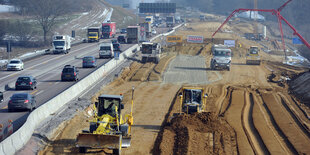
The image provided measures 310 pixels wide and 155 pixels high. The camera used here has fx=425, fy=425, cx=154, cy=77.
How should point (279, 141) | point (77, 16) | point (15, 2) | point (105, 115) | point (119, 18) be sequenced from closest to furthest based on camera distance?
1. point (105, 115)
2. point (279, 141)
3. point (15, 2)
4. point (77, 16)
5. point (119, 18)

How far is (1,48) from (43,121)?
208ft

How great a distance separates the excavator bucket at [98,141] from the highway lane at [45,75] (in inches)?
322

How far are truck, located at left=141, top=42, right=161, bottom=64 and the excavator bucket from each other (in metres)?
44.1

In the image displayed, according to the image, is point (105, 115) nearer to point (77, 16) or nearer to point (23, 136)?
point (23, 136)

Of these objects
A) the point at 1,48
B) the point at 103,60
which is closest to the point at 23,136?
the point at 103,60

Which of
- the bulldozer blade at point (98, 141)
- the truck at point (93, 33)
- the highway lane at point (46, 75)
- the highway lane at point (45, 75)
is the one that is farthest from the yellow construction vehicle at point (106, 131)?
the truck at point (93, 33)

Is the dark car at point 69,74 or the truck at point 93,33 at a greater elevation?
the truck at point 93,33

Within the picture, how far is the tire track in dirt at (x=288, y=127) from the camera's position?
2214 centimetres

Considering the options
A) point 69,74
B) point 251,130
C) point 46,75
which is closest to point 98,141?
point 251,130

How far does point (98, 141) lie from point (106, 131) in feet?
3.16

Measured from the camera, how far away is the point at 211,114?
85.8 ft

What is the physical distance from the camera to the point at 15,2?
131 meters

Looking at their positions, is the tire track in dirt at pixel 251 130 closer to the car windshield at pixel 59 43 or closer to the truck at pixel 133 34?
the car windshield at pixel 59 43

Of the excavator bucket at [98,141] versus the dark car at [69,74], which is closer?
the excavator bucket at [98,141]
